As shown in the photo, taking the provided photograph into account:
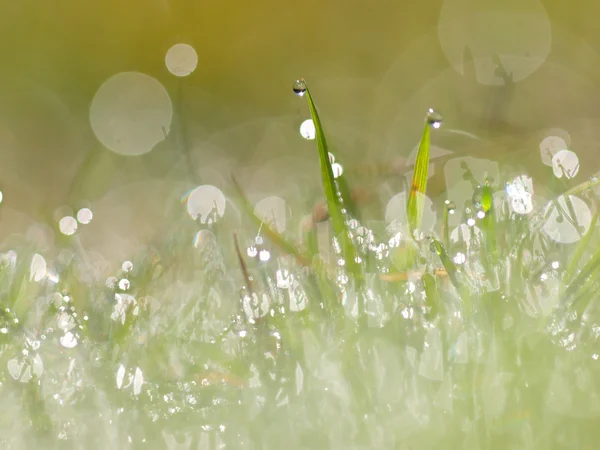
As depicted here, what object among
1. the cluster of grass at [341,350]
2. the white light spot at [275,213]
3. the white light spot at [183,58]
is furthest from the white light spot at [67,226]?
the white light spot at [183,58]

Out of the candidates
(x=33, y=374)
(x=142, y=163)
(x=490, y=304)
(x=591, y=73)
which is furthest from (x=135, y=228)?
(x=591, y=73)

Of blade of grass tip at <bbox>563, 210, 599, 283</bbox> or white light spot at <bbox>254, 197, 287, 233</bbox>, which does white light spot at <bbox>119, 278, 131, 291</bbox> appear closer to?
white light spot at <bbox>254, 197, 287, 233</bbox>

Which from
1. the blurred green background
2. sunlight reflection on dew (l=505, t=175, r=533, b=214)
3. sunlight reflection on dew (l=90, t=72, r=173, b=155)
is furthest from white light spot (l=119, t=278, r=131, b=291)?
sunlight reflection on dew (l=90, t=72, r=173, b=155)

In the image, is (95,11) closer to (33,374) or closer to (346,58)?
(346,58)

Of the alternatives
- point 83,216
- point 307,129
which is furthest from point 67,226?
point 307,129

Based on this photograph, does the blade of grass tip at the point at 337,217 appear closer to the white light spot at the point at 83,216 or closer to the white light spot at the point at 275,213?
the white light spot at the point at 275,213
